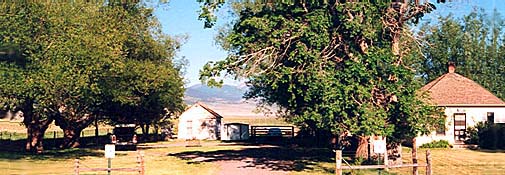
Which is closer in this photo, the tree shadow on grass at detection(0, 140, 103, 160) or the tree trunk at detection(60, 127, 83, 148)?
the tree shadow on grass at detection(0, 140, 103, 160)

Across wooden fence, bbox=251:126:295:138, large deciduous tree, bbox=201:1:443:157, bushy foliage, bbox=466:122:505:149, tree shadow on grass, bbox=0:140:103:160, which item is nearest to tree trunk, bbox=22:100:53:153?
tree shadow on grass, bbox=0:140:103:160

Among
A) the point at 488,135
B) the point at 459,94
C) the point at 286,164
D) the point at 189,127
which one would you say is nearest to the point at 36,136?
the point at 286,164

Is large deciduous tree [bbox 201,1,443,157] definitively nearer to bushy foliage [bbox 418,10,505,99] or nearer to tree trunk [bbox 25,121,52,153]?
tree trunk [bbox 25,121,52,153]

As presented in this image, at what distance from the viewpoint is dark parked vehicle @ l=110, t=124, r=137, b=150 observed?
51.0 m

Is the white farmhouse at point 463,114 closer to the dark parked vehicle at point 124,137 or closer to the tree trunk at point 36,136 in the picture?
the dark parked vehicle at point 124,137

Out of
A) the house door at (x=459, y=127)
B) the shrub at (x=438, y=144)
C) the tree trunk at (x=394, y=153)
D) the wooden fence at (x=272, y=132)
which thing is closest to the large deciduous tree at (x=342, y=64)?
the tree trunk at (x=394, y=153)

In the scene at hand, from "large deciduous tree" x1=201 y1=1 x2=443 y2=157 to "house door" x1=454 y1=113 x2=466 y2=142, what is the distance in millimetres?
17805

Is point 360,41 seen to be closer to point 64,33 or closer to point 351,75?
point 351,75

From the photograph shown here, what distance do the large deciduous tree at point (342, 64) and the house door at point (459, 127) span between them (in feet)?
58.4

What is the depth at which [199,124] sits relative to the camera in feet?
239

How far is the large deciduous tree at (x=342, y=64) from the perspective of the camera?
26500mm

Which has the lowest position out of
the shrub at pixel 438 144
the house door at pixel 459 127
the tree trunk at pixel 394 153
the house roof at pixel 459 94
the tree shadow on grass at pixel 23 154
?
the tree shadow on grass at pixel 23 154

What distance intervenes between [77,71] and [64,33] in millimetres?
2181

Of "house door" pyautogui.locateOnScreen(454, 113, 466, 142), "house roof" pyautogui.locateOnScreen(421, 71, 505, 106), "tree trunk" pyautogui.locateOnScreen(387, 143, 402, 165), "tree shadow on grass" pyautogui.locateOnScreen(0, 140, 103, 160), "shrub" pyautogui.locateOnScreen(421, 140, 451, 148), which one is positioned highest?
"house roof" pyautogui.locateOnScreen(421, 71, 505, 106)
